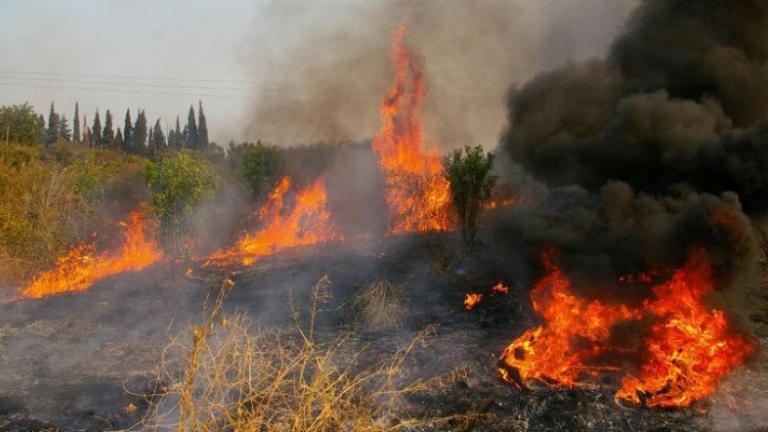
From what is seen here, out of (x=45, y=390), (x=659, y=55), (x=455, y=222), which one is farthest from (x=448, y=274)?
(x=45, y=390)

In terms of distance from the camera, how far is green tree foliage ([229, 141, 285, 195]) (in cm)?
2662

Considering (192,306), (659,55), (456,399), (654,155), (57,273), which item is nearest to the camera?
(456,399)

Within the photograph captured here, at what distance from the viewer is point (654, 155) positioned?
10477 millimetres

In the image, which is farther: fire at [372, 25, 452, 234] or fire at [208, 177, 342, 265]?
fire at [372, 25, 452, 234]

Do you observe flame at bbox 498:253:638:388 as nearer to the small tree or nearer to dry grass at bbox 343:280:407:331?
dry grass at bbox 343:280:407:331

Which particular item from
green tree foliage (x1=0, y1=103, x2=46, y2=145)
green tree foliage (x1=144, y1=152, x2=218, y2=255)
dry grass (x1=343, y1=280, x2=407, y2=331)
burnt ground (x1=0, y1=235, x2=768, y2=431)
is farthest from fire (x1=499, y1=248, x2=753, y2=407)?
green tree foliage (x1=0, y1=103, x2=46, y2=145)

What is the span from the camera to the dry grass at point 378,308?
1223cm

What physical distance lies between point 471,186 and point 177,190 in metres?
9.18

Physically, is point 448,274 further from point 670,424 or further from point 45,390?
point 45,390

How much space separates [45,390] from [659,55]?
13558 mm

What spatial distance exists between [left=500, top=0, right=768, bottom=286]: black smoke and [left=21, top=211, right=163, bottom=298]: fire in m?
13.7

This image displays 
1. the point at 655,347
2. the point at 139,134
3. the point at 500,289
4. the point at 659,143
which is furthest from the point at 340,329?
the point at 139,134

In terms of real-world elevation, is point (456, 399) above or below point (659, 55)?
below

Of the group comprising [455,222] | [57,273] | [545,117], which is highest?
[545,117]
